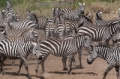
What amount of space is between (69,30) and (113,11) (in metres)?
9.44

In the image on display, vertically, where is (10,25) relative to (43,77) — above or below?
above

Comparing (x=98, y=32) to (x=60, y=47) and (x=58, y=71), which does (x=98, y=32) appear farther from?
(x=60, y=47)

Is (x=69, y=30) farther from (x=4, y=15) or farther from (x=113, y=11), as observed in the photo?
(x=113, y=11)

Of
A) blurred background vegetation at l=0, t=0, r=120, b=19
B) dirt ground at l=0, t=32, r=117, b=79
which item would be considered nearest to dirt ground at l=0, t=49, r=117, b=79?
dirt ground at l=0, t=32, r=117, b=79

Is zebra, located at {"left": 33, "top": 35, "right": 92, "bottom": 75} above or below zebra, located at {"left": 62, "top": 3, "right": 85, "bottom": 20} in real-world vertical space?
below

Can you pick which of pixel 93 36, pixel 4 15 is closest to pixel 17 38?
pixel 93 36

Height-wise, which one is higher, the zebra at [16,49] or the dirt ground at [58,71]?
the zebra at [16,49]

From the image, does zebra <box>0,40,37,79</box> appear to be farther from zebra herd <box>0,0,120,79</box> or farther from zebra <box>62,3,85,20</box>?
zebra <box>62,3,85,20</box>

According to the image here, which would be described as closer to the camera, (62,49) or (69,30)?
(62,49)

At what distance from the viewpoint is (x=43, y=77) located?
13.7m

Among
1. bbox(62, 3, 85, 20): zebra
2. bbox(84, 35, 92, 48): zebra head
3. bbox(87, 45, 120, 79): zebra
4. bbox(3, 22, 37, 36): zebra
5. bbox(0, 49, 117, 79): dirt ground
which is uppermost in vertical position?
bbox(62, 3, 85, 20): zebra

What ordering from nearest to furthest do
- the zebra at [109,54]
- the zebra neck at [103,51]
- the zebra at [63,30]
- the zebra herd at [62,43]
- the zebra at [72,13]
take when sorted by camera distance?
the zebra at [109,54] → the zebra neck at [103,51] → the zebra herd at [62,43] → the zebra at [63,30] → the zebra at [72,13]

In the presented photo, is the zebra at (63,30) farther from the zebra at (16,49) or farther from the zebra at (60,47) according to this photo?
the zebra at (16,49)

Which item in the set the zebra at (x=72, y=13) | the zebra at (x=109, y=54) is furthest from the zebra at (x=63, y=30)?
the zebra at (x=72, y=13)
